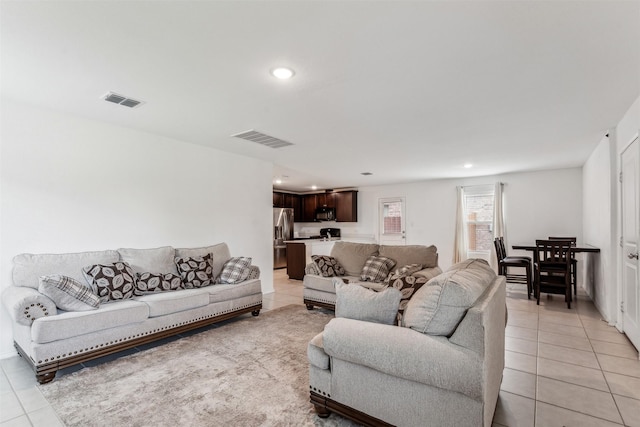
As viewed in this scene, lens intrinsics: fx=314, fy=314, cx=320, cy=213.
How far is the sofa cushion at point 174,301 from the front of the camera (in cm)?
324

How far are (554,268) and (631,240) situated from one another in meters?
1.87

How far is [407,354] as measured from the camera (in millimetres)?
1645

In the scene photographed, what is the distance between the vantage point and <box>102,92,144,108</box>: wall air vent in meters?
2.82

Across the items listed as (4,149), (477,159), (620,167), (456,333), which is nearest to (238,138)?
(4,149)

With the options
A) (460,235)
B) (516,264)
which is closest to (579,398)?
(516,264)

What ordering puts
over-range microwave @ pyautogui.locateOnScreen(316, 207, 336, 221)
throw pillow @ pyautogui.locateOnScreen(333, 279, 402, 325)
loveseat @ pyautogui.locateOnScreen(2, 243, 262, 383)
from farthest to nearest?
over-range microwave @ pyautogui.locateOnScreen(316, 207, 336, 221) < loveseat @ pyautogui.locateOnScreen(2, 243, 262, 383) < throw pillow @ pyautogui.locateOnScreen(333, 279, 402, 325)

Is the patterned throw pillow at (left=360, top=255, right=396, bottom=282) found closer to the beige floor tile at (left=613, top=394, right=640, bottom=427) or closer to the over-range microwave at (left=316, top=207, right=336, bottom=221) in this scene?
the beige floor tile at (left=613, top=394, right=640, bottom=427)

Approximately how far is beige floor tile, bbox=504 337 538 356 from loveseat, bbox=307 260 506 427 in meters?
1.39

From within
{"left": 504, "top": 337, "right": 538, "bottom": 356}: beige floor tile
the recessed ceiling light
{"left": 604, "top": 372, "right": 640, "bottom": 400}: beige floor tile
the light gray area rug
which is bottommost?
the light gray area rug

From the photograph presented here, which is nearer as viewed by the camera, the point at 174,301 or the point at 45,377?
the point at 45,377

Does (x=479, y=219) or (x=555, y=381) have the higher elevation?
(x=479, y=219)

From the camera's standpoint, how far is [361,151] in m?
4.86

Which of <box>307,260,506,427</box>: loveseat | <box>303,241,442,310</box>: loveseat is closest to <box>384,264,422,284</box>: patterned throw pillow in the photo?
<box>303,241,442,310</box>: loveseat

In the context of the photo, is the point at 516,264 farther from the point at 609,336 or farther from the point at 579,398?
the point at 579,398
